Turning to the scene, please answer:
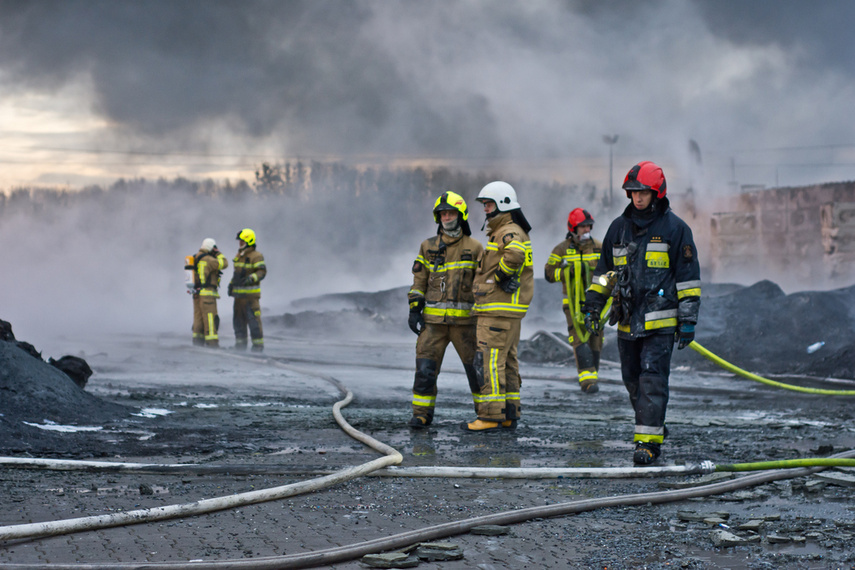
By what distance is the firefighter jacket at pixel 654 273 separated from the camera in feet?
17.6

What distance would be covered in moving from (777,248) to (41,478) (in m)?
32.3

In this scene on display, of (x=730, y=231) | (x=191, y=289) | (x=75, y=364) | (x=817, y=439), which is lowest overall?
(x=817, y=439)

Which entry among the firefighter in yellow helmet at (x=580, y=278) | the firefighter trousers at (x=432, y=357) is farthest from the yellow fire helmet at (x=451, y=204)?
the firefighter in yellow helmet at (x=580, y=278)

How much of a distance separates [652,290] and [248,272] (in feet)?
33.2

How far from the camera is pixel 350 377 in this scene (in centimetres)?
1143

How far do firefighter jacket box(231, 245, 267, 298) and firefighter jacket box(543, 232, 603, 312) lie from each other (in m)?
6.09

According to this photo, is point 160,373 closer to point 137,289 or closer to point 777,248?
point 137,289

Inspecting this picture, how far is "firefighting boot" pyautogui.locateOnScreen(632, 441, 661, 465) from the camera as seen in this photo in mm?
5145

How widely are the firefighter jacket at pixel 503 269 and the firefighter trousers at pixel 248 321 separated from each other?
8.36 meters

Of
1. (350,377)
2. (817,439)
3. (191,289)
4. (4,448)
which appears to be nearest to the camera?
(4,448)

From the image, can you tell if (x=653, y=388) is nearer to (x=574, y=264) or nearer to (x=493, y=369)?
(x=493, y=369)

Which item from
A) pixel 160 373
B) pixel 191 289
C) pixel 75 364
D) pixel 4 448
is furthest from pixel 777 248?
pixel 4 448

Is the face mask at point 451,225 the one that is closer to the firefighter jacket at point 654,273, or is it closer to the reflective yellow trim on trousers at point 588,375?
the firefighter jacket at point 654,273

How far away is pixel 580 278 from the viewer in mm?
9812
